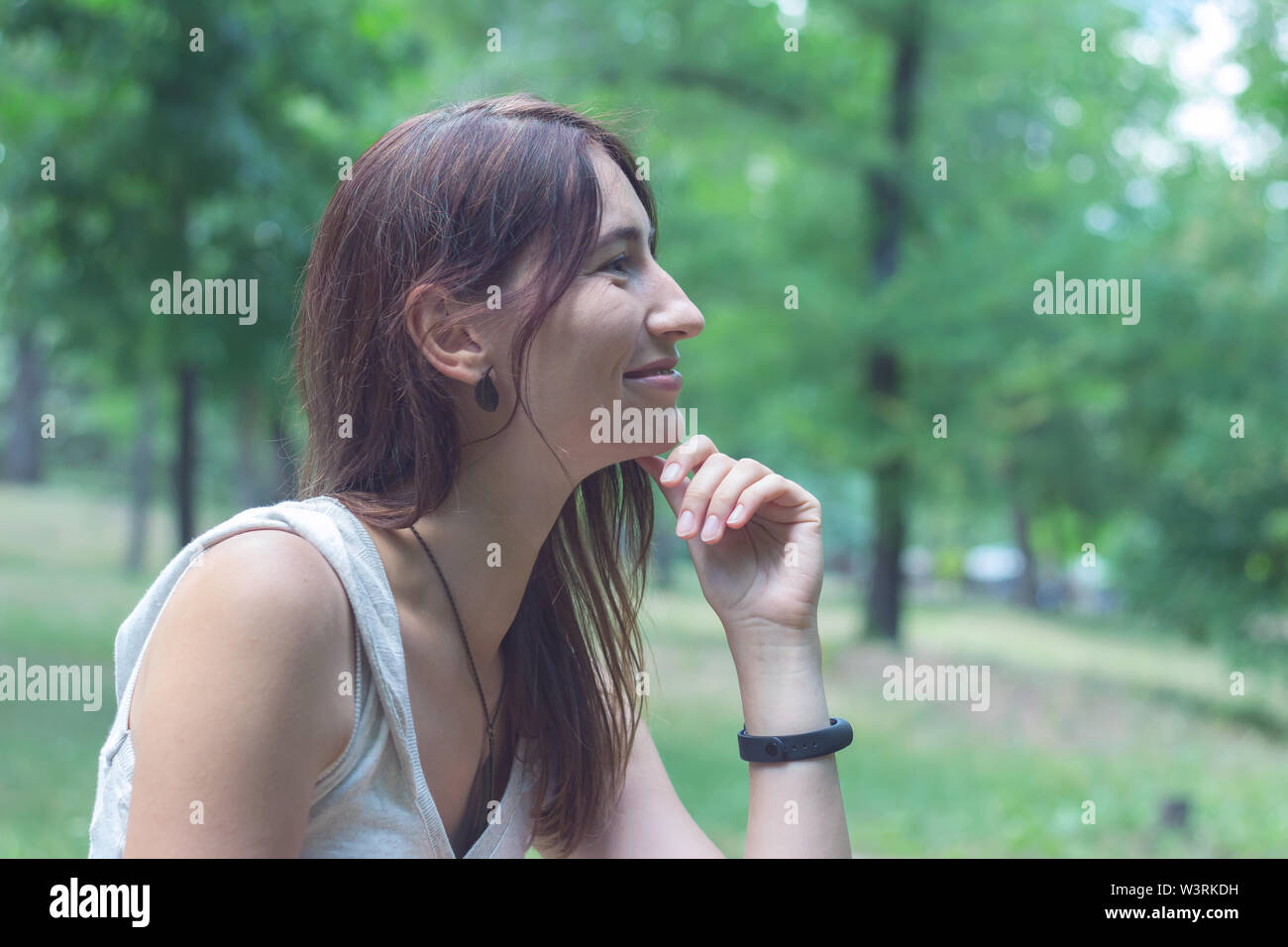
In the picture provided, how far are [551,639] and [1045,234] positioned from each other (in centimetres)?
1163

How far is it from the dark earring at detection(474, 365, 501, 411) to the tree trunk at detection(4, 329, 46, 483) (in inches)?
1110

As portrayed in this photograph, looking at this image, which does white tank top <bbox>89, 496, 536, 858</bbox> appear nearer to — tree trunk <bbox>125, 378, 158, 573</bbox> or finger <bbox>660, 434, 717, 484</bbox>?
finger <bbox>660, 434, 717, 484</bbox>

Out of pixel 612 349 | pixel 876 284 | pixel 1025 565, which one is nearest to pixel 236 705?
pixel 612 349

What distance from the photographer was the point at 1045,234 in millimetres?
A: 12336

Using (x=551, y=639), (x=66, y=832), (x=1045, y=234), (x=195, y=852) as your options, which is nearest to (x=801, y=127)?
(x=1045, y=234)

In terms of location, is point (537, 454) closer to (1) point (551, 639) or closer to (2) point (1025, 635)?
(1) point (551, 639)

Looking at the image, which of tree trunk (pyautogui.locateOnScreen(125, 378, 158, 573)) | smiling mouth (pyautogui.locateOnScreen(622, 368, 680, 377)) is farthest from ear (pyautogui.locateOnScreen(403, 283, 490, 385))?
tree trunk (pyautogui.locateOnScreen(125, 378, 158, 573))

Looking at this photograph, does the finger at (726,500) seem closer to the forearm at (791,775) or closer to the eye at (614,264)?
the forearm at (791,775)

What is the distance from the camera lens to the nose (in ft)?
5.66

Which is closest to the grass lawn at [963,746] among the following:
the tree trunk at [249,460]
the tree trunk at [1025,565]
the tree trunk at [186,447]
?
the tree trunk at [186,447]

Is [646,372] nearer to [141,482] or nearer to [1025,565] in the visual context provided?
[141,482]

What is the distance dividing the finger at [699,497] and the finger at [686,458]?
0.04m

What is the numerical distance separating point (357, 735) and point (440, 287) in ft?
2.16

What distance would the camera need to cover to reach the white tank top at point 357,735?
1496mm
